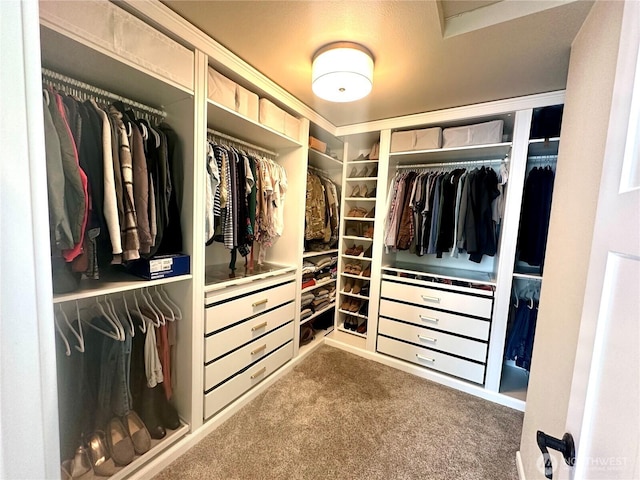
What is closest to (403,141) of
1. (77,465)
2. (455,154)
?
(455,154)

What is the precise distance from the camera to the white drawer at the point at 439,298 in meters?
2.00

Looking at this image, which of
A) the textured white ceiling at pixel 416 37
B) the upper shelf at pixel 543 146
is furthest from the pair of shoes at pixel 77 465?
the upper shelf at pixel 543 146

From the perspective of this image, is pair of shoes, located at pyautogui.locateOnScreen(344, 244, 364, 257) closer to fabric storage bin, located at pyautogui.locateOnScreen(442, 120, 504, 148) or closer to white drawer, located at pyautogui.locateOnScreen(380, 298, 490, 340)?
white drawer, located at pyautogui.locateOnScreen(380, 298, 490, 340)

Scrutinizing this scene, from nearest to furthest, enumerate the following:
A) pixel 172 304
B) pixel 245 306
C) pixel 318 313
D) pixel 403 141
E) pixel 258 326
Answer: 1. pixel 172 304
2. pixel 245 306
3. pixel 258 326
4. pixel 403 141
5. pixel 318 313

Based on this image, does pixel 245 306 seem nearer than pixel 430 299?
Yes

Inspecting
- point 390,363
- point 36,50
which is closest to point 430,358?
point 390,363

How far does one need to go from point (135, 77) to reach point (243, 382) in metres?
1.84

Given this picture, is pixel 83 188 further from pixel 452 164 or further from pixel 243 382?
pixel 452 164

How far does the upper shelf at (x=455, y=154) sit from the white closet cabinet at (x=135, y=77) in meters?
1.72

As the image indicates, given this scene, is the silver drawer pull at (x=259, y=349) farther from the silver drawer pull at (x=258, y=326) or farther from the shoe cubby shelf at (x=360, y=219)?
the shoe cubby shelf at (x=360, y=219)

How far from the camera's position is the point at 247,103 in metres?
1.64

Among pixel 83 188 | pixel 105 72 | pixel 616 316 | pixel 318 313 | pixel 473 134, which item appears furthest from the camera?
pixel 318 313

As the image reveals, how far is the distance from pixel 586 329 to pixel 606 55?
0.99 metres

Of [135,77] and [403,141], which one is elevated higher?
[403,141]
